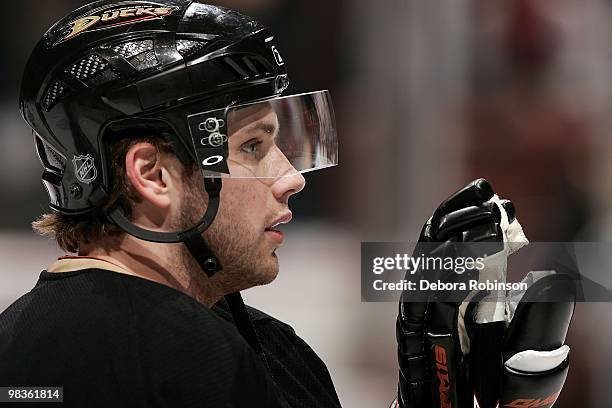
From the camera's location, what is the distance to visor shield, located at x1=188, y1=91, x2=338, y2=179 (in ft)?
4.00

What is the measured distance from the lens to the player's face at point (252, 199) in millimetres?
1263

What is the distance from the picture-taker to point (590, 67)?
83.2 inches

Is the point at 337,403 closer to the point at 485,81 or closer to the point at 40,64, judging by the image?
the point at 40,64

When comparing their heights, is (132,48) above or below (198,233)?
above

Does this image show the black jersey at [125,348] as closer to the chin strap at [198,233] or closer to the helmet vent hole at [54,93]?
the chin strap at [198,233]

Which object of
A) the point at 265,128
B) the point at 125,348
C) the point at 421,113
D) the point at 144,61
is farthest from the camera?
the point at 421,113

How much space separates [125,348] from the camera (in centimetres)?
108

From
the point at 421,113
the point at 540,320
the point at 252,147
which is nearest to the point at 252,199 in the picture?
the point at 252,147

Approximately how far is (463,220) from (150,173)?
1.35ft

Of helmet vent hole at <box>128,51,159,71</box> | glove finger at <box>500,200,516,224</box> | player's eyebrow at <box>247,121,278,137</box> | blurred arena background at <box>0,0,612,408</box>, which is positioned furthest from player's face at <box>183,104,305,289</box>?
blurred arena background at <box>0,0,612,408</box>

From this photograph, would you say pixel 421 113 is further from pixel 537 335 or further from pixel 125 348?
pixel 125 348

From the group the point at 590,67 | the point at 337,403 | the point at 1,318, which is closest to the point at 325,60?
the point at 590,67

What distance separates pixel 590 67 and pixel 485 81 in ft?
0.73

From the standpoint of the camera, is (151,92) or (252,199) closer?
(151,92)
